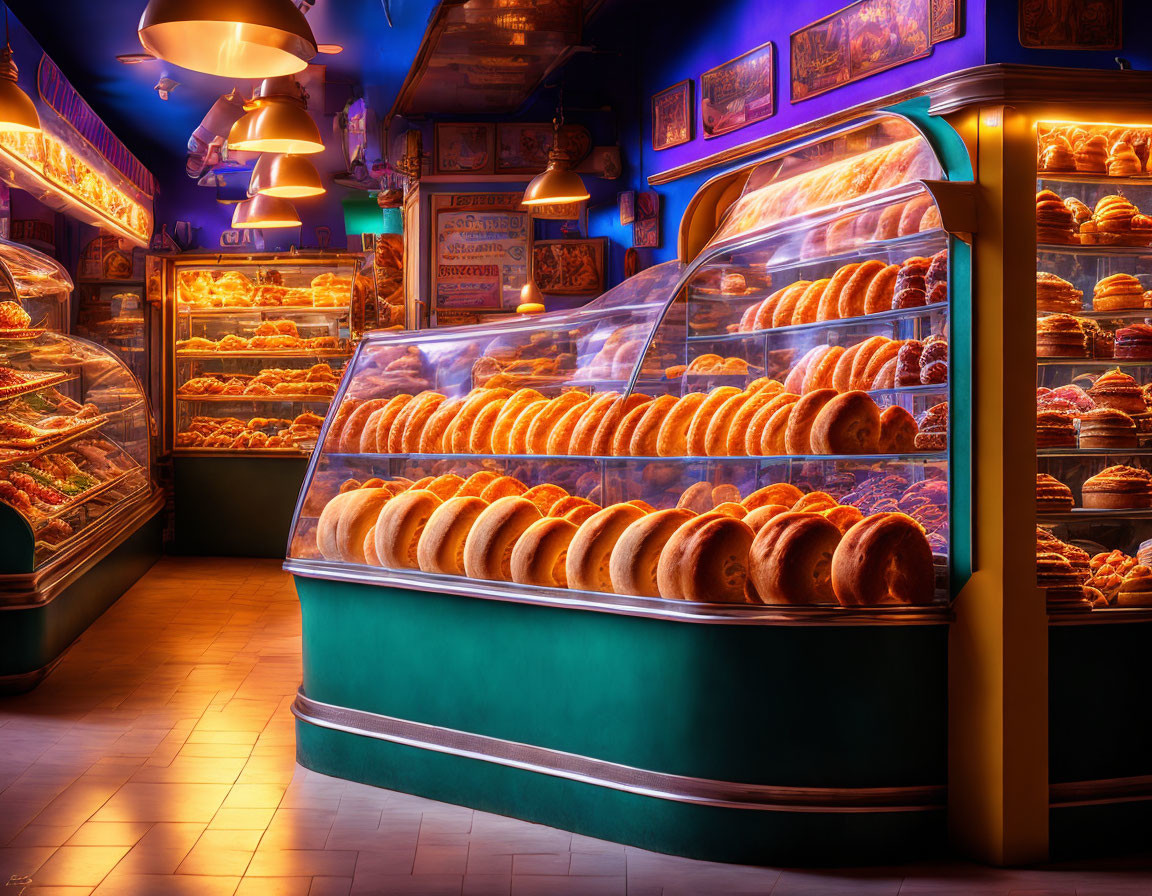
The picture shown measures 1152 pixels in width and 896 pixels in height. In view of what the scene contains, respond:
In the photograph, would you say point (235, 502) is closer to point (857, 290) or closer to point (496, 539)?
point (496, 539)

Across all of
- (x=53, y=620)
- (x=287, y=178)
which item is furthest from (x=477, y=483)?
(x=287, y=178)

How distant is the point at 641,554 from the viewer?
3.61 metres

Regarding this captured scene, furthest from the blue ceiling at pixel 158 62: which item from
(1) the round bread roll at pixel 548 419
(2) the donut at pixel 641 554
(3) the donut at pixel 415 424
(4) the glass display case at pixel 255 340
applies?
(2) the donut at pixel 641 554

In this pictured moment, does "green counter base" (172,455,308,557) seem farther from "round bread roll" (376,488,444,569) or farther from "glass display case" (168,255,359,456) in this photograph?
"round bread roll" (376,488,444,569)

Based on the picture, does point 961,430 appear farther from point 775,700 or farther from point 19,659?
point 19,659

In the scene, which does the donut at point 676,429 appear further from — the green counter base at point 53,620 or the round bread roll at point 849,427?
the green counter base at point 53,620

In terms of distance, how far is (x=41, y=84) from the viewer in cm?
830

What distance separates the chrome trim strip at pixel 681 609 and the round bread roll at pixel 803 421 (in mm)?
523

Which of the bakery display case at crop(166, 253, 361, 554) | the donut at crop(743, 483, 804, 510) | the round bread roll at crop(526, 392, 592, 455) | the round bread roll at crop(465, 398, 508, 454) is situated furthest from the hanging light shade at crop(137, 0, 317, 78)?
the bakery display case at crop(166, 253, 361, 554)

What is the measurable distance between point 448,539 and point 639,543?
0.81 metres

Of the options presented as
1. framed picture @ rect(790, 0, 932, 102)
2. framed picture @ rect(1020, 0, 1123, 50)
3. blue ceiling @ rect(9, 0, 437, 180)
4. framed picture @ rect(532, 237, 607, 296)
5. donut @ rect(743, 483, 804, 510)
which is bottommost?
donut @ rect(743, 483, 804, 510)

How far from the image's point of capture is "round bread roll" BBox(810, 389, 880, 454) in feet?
11.5

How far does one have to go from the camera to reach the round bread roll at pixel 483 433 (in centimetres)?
441

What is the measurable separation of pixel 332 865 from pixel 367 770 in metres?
0.89
